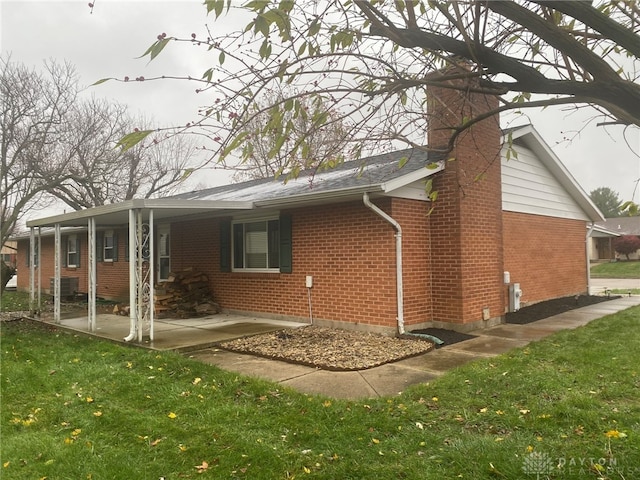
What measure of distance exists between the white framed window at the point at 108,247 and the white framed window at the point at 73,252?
2294mm

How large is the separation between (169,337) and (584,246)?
Result: 1349 cm

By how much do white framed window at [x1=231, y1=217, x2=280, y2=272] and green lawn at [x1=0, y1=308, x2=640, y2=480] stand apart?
14.5 feet

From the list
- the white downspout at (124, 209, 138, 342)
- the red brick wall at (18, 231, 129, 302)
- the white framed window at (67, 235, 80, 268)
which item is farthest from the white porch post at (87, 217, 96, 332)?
the white framed window at (67, 235, 80, 268)

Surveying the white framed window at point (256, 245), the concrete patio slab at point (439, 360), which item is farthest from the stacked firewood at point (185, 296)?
the concrete patio slab at point (439, 360)

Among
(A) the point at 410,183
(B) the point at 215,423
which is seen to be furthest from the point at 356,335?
(B) the point at 215,423

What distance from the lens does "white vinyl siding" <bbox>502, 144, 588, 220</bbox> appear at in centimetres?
1127

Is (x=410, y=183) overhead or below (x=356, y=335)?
overhead

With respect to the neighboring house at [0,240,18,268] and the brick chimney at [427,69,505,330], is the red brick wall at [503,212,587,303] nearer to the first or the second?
the brick chimney at [427,69,505,330]

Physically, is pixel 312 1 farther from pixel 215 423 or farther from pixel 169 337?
pixel 169 337

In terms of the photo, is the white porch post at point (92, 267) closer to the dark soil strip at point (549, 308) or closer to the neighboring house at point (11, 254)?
the neighboring house at point (11, 254)

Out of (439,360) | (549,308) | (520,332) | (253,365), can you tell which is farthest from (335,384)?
(549,308)

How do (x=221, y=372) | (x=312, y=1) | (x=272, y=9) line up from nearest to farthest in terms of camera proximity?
(x=272, y=9) < (x=312, y=1) < (x=221, y=372)

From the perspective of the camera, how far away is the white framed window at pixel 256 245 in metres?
10.5

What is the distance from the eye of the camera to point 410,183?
27.6 feet
